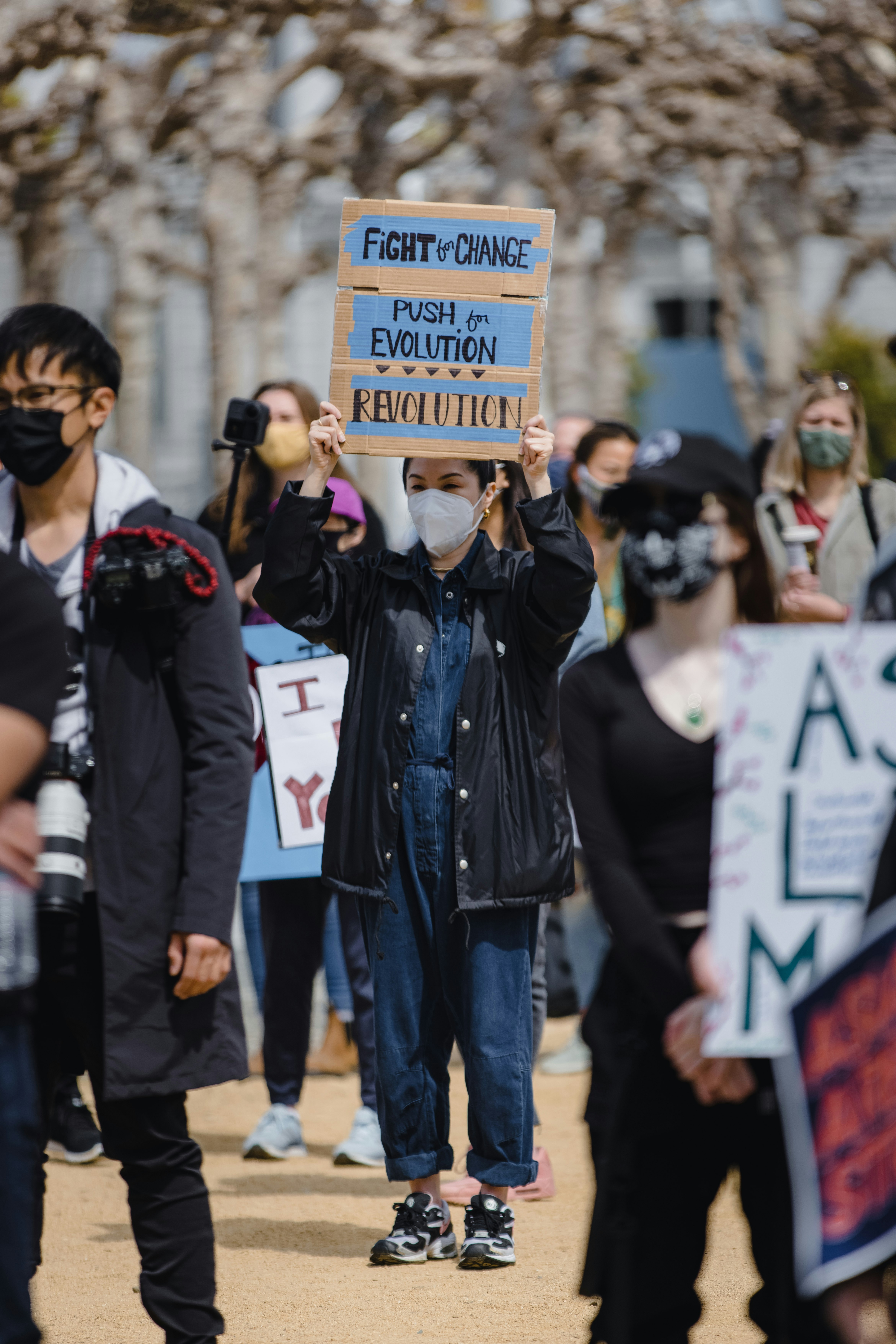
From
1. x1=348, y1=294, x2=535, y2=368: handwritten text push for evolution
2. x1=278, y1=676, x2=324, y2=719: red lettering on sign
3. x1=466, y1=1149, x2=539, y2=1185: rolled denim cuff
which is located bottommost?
x1=466, y1=1149, x2=539, y2=1185: rolled denim cuff

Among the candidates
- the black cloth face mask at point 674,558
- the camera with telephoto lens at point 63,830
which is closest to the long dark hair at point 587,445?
the camera with telephoto lens at point 63,830

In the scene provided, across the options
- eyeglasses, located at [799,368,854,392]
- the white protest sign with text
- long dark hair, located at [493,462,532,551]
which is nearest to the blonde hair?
eyeglasses, located at [799,368,854,392]

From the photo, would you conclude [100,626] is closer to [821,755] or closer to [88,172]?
[821,755]

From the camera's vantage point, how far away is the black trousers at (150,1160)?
149 inches

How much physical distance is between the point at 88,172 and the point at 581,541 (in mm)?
17925

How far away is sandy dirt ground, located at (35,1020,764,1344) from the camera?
4.55m

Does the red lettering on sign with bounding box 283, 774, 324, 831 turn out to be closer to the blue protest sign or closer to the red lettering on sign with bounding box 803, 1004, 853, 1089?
the blue protest sign

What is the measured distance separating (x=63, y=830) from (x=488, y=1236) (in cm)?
189

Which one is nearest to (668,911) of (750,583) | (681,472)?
(750,583)

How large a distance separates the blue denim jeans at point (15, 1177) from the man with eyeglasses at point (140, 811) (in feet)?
2.24

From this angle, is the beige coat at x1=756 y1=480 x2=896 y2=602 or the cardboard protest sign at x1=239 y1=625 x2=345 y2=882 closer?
the cardboard protest sign at x1=239 y1=625 x2=345 y2=882

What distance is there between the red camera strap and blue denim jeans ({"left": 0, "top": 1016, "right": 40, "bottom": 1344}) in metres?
1.14

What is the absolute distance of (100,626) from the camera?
3.83 meters

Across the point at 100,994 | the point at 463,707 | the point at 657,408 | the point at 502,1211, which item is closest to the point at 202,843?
the point at 100,994
